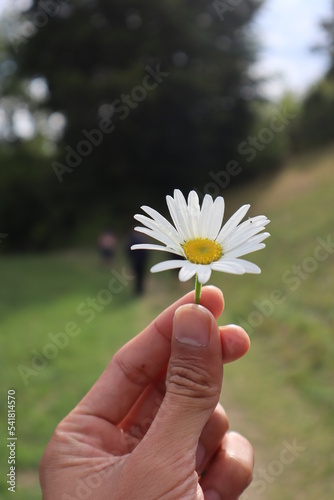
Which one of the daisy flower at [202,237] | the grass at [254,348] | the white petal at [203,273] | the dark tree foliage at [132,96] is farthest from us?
the dark tree foliage at [132,96]

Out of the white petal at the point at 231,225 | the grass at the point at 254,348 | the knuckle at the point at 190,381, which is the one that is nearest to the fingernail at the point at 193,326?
the knuckle at the point at 190,381

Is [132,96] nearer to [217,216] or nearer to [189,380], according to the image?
[217,216]

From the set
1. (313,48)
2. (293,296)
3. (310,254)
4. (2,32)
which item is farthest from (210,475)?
(2,32)

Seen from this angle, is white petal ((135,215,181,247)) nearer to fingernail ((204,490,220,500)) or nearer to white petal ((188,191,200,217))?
white petal ((188,191,200,217))

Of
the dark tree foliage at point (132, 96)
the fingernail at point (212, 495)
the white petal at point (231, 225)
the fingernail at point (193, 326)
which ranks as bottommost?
the fingernail at point (212, 495)

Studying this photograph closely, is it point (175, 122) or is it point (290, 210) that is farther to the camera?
point (175, 122)

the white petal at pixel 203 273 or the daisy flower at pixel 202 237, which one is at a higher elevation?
the daisy flower at pixel 202 237

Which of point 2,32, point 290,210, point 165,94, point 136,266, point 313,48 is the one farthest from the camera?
point 2,32

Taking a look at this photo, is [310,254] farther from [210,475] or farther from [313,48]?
[313,48]

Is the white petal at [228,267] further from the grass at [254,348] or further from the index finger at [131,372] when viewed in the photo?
the grass at [254,348]
